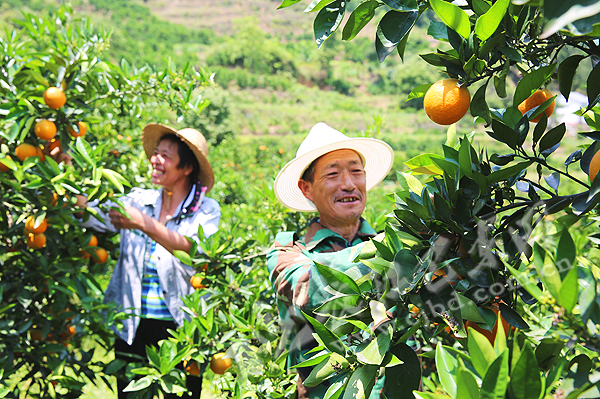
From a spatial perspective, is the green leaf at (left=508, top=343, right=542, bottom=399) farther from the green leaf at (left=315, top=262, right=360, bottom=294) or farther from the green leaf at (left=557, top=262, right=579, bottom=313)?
the green leaf at (left=315, top=262, right=360, bottom=294)

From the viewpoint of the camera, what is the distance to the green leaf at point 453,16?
1.84 ft

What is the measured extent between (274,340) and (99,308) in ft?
2.34

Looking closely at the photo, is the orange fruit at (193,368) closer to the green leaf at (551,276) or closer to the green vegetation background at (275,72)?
the green leaf at (551,276)

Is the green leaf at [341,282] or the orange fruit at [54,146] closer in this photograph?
the green leaf at [341,282]

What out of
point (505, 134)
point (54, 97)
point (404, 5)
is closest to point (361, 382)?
point (505, 134)

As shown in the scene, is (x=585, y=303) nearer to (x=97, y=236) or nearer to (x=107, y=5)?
(x=97, y=236)

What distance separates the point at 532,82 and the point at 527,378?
0.38 metres

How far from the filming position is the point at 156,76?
191 centimetres

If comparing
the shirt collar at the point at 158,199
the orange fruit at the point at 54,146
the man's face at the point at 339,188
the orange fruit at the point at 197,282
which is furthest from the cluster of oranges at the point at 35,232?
the man's face at the point at 339,188

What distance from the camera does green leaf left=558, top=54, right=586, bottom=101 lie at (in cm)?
59

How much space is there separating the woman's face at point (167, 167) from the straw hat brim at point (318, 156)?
49 centimetres

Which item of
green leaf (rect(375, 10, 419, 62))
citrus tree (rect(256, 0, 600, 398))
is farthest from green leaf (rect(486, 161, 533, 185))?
green leaf (rect(375, 10, 419, 62))

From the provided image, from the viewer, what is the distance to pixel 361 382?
61 cm

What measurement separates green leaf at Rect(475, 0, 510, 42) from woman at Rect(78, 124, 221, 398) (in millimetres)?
1324
